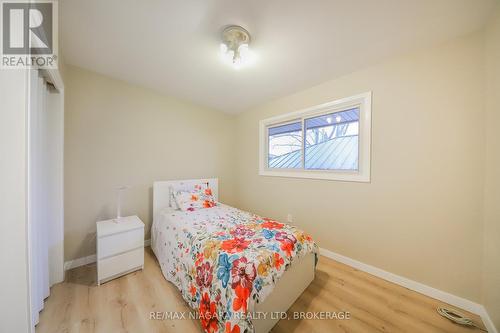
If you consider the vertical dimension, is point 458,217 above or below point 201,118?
below

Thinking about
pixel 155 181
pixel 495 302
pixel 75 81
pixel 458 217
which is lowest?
pixel 495 302

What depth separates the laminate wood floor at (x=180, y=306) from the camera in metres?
1.29

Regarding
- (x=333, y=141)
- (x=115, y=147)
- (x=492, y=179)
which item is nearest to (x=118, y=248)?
(x=115, y=147)

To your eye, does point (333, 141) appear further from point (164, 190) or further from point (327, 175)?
point (164, 190)

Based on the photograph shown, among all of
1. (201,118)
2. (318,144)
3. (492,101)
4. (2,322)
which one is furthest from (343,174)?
(2,322)

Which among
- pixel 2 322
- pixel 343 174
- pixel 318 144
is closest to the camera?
pixel 2 322

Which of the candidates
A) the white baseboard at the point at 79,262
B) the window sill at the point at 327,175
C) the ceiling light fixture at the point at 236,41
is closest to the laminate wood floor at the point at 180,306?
the white baseboard at the point at 79,262

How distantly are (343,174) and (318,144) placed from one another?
604mm

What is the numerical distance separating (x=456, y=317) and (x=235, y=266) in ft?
6.13

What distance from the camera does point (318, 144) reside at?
2.56 meters

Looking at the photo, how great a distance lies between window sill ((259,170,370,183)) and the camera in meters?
→ 2.04

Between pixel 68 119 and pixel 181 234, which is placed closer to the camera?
pixel 181 234

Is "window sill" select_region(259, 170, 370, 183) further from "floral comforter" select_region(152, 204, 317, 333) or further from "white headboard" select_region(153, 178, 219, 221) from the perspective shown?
"white headboard" select_region(153, 178, 219, 221)

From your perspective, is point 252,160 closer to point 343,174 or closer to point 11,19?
point 343,174
